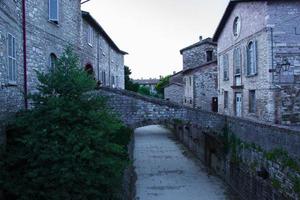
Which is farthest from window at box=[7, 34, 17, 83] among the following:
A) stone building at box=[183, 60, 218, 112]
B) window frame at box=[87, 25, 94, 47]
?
stone building at box=[183, 60, 218, 112]

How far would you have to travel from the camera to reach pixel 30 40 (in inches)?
437

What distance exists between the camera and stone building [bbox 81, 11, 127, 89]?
18.0m

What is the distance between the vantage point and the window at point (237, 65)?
18902mm

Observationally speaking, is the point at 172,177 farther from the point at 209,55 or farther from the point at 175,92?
the point at 175,92

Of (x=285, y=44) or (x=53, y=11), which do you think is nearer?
(x=53, y=11)

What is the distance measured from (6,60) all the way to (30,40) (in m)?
2.14

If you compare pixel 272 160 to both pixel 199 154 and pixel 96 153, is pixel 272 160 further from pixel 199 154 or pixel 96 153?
pixel 199 154

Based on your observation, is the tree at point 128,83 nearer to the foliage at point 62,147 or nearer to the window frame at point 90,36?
the window frame at point 90,36

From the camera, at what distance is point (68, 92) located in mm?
9242

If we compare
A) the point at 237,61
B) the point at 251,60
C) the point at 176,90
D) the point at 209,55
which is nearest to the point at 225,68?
the point at 237,61

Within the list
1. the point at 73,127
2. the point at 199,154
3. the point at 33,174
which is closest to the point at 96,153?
the point at 73,127

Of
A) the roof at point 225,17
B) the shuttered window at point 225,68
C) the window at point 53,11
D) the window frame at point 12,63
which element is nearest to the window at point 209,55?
the roof at point 225,17

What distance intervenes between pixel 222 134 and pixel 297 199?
698cm

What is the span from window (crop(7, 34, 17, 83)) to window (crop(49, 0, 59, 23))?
135 inches
